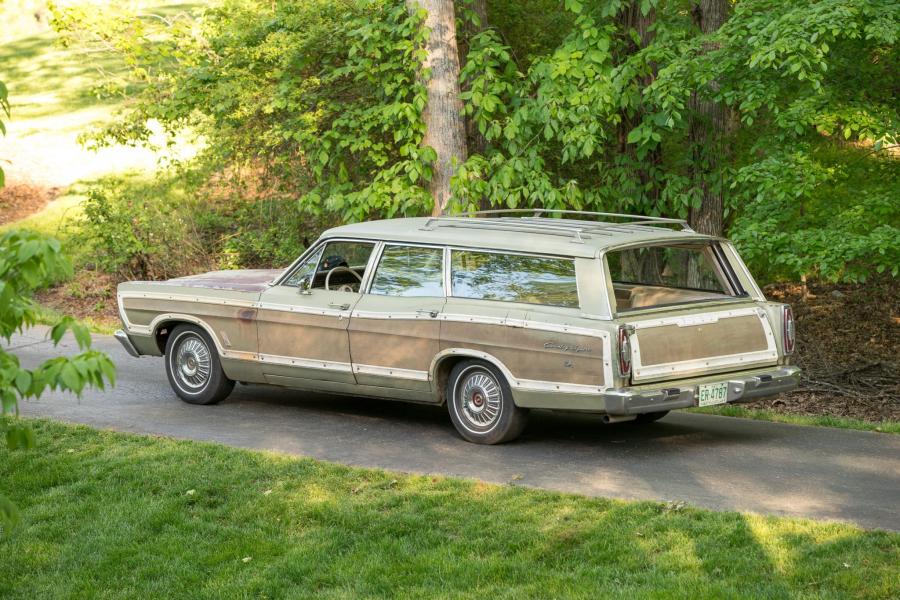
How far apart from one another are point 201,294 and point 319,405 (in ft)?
4.93

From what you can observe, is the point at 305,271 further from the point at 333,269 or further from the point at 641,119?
the point at 641,119

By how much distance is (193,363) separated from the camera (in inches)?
432

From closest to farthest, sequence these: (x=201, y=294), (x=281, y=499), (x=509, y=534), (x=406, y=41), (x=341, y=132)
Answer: (x=509, y=534)
(x=281, y=499)
(x=201, y=294)
(x=406, y=41)
(x=341, y=132)

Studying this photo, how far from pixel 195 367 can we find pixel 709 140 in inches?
275

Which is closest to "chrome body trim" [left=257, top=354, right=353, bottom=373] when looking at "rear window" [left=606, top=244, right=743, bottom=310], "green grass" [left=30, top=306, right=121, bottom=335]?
"rear window" [left=606, top=244, right=743, bottom=310]

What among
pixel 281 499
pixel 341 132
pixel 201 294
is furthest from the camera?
pixel 341 132

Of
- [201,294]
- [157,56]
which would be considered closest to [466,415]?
[201,294]

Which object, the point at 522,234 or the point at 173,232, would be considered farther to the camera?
the point at 173,232

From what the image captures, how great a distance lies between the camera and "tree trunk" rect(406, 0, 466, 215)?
555 inches

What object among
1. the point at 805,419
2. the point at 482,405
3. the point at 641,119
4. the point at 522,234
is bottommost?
the point at 805,419

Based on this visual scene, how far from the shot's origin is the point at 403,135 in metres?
14.0

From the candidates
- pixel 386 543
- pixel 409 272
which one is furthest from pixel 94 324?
pixel 386 543

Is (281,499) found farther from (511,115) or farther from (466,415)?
(511,115)

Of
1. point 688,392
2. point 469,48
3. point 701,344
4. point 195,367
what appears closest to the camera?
point 688,392
